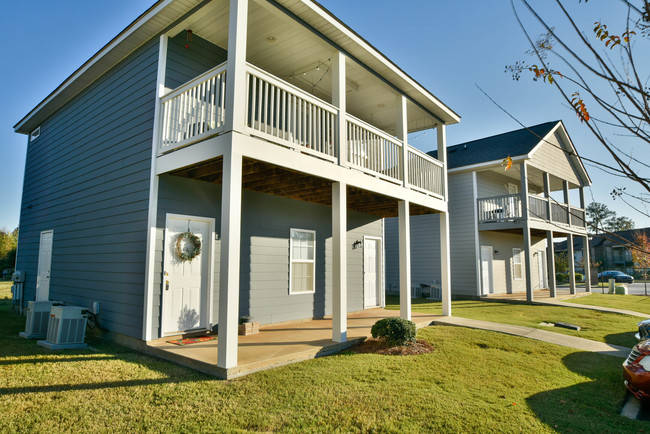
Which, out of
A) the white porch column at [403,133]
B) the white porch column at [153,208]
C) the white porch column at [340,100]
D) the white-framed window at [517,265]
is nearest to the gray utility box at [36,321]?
the white porch column at [153,208]

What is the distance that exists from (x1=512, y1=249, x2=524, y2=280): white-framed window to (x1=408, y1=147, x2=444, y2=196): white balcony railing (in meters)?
9.67

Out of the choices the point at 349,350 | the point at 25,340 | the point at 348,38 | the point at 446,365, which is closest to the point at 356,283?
the point at 349,350

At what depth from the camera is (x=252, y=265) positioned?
26.9 feet

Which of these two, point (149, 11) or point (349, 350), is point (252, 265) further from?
point (149, 11)

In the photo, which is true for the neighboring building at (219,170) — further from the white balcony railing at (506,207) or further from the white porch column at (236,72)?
the white balcony railing at (506,207)

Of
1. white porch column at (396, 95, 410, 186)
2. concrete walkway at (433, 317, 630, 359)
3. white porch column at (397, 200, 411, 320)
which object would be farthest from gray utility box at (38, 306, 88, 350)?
concrete walkway at (433, 317, 630, 359)

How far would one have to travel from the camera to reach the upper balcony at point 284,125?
587 centimetres

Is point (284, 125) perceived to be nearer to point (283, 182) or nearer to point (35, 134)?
point (283, 182)

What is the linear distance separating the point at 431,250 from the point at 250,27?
40.5ft

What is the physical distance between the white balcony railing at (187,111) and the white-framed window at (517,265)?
16299mm

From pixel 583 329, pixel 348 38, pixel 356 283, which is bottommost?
pixel 583 329

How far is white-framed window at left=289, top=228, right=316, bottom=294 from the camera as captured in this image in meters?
9.20

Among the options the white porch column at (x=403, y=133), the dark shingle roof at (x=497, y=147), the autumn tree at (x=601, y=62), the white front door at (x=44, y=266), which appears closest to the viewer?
the autumn tree at (x=601, y=62)

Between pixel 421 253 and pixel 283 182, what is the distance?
435 inches
